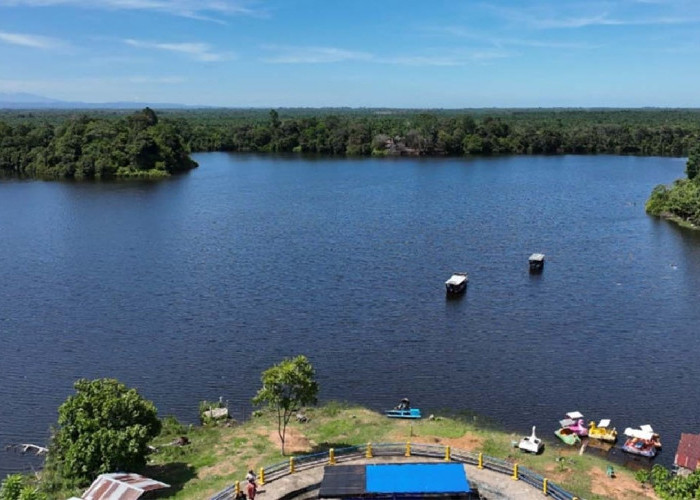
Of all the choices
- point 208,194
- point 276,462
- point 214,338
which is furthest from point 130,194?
point 276,462

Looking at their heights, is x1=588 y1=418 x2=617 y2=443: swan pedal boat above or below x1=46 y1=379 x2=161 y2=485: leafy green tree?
below

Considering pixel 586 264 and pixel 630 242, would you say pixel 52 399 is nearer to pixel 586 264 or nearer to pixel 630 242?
pixel 586 264

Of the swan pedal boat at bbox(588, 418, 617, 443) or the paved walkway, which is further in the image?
the swan pedal boat at bbox(588, 418, 617, 443)

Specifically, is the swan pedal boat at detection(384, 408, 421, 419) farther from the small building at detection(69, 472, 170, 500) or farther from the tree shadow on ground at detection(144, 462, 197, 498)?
the small building at detection(69, 472, 170, 500)

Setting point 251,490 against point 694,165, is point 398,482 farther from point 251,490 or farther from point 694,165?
point 694,165

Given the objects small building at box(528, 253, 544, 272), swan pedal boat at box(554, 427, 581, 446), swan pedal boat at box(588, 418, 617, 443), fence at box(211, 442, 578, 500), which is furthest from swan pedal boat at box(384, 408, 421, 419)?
small building at box(528, 253, 544, 272)

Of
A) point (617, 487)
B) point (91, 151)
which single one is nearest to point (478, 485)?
point (617, 487)
